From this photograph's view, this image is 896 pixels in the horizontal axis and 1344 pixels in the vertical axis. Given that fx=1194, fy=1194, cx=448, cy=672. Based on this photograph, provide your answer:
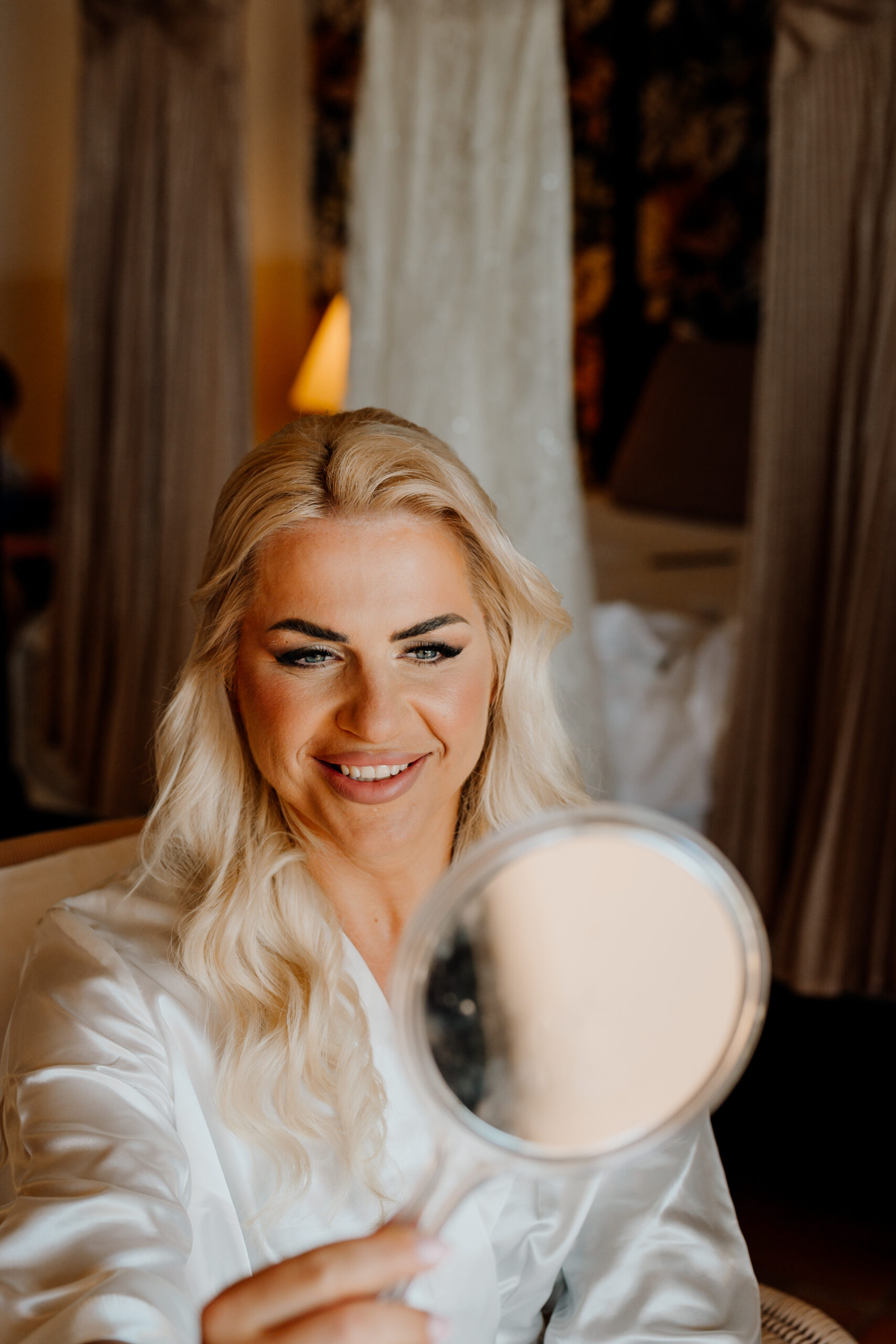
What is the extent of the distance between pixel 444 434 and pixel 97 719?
1.77 metres

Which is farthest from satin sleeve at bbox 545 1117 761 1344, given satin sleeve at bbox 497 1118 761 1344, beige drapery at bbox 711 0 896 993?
beige drapery at bbox 711 0 896 993

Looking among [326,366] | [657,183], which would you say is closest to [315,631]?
[657,183]

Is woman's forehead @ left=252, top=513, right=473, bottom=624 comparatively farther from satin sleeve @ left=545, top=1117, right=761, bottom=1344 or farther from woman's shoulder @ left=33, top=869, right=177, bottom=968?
satin sleeve @ left=545, top=1117, right=761, bottom=1344

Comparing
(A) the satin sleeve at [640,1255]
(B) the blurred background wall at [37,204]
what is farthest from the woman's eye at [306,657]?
(B) the blurred background wall at [37,204]

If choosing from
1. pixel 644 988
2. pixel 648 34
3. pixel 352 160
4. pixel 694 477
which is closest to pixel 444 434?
pixel 352 160

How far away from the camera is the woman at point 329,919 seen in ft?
3.27

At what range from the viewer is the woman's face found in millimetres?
1021

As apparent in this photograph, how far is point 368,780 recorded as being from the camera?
1.04 metres

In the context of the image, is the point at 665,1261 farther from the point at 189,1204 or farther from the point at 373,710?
the point at 373,710

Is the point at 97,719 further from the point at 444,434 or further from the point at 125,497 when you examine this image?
the point at 444,434

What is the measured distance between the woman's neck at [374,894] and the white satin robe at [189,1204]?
0.04m

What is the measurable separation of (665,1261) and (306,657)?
Answer: 2.20 feet

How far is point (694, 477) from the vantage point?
199 centimetres

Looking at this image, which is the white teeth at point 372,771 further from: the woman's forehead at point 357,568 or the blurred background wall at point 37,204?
the blurred background wall at point 37,204
